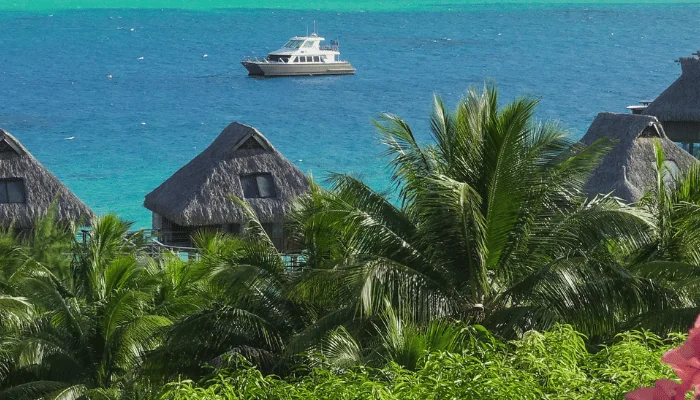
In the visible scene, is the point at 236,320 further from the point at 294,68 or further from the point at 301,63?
the point at 301,63

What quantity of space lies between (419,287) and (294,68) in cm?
6568

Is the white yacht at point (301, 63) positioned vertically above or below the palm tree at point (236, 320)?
below

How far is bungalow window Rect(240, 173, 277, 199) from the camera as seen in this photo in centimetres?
2097

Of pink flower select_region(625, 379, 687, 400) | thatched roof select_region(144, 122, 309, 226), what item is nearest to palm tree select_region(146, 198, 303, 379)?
pink flower select_region(625, 379, 687, 400)

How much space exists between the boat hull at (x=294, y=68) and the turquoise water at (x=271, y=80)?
2.53 feet

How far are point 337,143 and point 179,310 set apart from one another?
41462 millimetres

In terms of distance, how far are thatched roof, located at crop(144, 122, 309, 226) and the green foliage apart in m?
12.7

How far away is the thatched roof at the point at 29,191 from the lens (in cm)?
1981

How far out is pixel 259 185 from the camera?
21109mm

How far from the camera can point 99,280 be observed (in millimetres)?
11594

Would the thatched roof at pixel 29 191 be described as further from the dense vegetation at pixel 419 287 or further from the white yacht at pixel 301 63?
the white yacht at pixel 301 63

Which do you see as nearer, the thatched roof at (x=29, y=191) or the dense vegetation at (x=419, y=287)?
the dense vegetation at (x=419, y=287)

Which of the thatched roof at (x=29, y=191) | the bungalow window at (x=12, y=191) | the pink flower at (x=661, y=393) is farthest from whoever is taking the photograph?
the bungalow window at (x=12, y=191)

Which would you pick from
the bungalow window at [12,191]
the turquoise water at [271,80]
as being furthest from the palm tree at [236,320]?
the turquoise water at [271,80]
